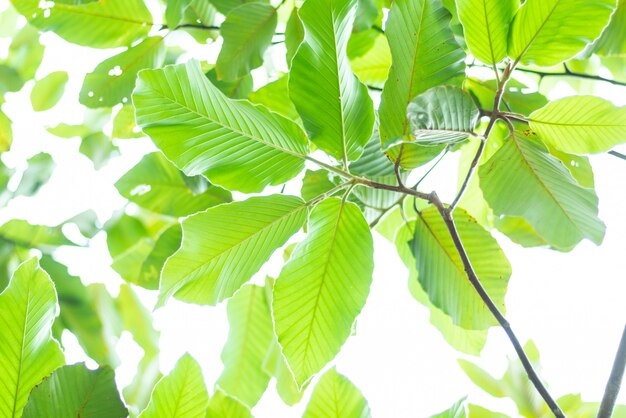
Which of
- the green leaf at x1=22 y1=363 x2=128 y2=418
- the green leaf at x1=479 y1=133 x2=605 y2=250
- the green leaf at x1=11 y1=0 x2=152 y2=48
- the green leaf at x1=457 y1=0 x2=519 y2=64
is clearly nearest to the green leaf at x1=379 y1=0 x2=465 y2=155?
the green leaf at x1=457 y1=0 x2=519 y2=64

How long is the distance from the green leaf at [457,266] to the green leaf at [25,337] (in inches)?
15.3

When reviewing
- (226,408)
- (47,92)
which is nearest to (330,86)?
(226,408)

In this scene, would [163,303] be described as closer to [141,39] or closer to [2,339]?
[2,339]

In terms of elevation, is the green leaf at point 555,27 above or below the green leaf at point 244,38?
above

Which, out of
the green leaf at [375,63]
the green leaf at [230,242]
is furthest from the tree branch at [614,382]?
the green leaf at [375,63]

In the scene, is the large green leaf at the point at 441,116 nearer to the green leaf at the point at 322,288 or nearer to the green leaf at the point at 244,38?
the green leaf at the point at 322,288

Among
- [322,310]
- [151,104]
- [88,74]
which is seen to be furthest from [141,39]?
[322,310]

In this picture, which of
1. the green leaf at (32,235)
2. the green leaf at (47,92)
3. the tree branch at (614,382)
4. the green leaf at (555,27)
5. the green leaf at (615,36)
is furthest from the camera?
the green leaf at (47,92)

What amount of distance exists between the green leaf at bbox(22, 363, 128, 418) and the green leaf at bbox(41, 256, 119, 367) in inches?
15.9

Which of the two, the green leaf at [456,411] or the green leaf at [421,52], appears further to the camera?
the green leaf at [421,52]

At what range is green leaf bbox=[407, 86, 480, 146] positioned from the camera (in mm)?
493

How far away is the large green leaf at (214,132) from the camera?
0.55 meters

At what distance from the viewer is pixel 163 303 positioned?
2.04ft

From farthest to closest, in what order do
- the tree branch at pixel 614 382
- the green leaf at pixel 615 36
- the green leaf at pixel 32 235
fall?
the green leaf at pixel 32 235, the green leaf at pixel 615 36, the tree branch at pixel 614 382
